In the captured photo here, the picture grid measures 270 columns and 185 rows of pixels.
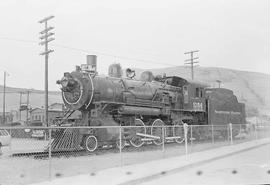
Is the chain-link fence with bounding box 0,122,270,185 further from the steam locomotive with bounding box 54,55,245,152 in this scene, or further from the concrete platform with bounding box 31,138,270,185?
the concrete platform with bounding box 31,138,270,185

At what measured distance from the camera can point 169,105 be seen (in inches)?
849

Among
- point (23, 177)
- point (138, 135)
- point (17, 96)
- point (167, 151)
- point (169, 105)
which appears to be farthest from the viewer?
point (17, 96)

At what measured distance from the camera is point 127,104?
61.4 ft

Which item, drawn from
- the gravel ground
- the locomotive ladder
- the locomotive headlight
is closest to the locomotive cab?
the gravel ground

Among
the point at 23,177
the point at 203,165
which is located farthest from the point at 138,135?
the point at 23,177

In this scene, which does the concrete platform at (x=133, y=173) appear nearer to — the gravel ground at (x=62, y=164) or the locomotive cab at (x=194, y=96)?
the gravel ground at (x=62, y=164)

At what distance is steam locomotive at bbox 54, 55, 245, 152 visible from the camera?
55.9 feet

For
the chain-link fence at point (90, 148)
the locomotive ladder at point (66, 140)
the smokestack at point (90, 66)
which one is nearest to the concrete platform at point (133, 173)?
the chain-link fence at point (90, 148)

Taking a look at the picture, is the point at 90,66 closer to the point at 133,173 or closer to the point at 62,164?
the point at 62,164

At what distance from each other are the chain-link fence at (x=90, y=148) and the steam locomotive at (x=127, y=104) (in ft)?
0.18

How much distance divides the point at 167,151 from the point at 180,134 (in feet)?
10.8

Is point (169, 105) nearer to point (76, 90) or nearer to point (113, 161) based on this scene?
point (76, 90)

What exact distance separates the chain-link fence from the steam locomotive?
0.06 meters

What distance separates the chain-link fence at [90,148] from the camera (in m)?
10.8
